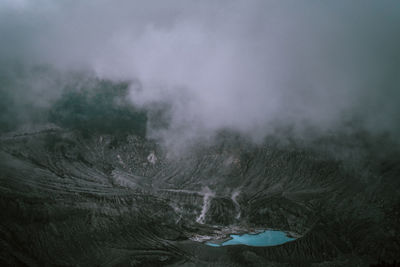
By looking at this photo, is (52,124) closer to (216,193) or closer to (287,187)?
(216,193)

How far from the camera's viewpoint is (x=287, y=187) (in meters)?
8.34

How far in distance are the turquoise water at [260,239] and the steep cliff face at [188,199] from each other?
0.13 m

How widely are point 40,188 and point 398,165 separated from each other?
407 inches

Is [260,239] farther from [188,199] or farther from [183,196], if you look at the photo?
[183,196]

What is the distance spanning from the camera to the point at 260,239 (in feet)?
22.9

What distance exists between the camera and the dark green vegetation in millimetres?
6613

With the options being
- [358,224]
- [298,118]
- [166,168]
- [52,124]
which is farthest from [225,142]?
[52,124]

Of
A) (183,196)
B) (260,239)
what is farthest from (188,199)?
(260,239)

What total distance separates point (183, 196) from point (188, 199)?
164 mm

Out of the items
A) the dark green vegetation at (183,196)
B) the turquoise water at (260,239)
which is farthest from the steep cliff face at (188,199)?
the turquoise water at (260,239)

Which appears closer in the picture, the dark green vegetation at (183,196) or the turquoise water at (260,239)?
the dark green vegetation at (183,196)

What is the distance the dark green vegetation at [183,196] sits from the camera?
6613 millimetres

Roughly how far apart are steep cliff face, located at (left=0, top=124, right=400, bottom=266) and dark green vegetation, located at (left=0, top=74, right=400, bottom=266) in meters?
0.03

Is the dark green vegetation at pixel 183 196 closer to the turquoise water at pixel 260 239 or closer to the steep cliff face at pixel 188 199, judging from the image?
Result: the steep cliff face at pixel 188 199
